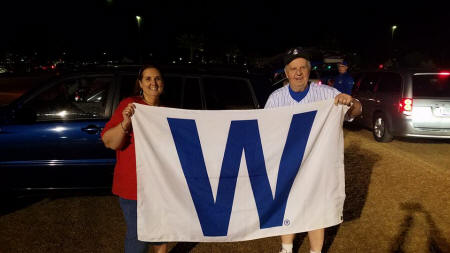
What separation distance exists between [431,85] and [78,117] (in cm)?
714

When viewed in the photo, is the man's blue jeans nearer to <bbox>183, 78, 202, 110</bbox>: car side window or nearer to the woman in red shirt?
the woman in red shirt

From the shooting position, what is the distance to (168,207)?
2707 millimetres

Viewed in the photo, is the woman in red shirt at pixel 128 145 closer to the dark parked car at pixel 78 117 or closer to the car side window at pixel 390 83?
the dark parked car at pixel 78 117

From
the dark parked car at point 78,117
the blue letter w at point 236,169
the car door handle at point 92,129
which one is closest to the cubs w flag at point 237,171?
the blue letter w at point 236,169

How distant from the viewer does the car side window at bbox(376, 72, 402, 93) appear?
801 centimetres

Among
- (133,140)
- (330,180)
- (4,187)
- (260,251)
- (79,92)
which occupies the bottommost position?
(260,251)

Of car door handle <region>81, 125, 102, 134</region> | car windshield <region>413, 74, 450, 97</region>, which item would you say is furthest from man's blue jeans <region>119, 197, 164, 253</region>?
car windshield <region>413, 74, 450, 97</region>

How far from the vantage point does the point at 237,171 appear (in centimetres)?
283

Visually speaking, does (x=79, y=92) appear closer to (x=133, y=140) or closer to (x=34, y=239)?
(x=34, y=239)

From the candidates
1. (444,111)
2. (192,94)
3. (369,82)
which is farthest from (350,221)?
(369,82)

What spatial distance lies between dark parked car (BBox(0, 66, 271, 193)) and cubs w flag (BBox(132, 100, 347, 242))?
1.38 m

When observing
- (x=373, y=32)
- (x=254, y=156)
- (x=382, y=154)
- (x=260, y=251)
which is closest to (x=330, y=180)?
(x=254, y=156)

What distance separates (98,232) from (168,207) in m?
1.67

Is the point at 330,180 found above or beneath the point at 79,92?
beneath
